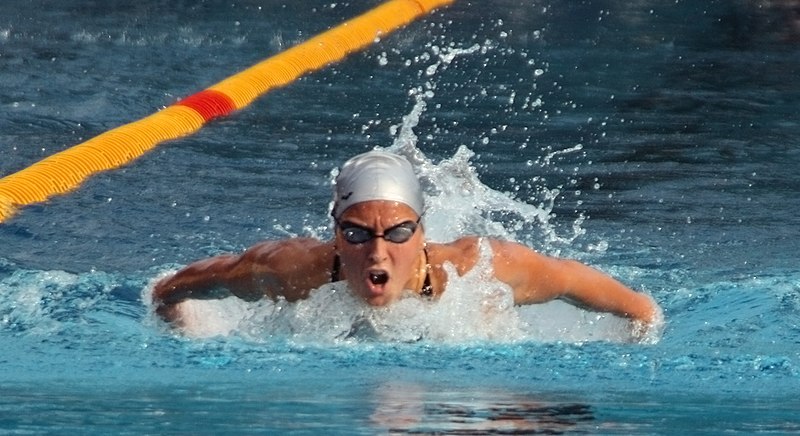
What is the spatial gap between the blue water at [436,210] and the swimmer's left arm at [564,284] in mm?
111

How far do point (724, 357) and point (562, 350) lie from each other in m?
0.42

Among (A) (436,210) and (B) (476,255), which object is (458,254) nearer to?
(B) (476,255)

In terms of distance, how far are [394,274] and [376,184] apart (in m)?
0.24

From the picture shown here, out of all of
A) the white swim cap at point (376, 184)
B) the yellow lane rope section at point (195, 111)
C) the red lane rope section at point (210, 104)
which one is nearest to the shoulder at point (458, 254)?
the white swim cap at point (376, 184)

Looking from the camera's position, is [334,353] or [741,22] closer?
[334,353]

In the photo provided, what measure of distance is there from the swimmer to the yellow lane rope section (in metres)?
2.11

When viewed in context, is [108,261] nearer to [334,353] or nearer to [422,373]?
[334,353]

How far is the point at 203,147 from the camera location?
728cm

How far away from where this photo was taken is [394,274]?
3855 mm

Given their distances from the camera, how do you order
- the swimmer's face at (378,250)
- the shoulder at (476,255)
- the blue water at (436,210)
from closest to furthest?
the blue water at (436,210), the swimmer's face at (378,250), the shoulder at (476,255)

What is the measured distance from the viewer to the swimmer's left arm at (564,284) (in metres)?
4.04

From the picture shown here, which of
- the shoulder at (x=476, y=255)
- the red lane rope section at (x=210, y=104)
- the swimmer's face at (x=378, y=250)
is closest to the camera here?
the swimmer's face at (x=378, y=250)

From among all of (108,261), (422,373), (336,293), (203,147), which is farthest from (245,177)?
(422,373)

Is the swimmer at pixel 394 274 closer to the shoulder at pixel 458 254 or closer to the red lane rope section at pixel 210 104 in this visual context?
the shoulder at pixel 458 254
